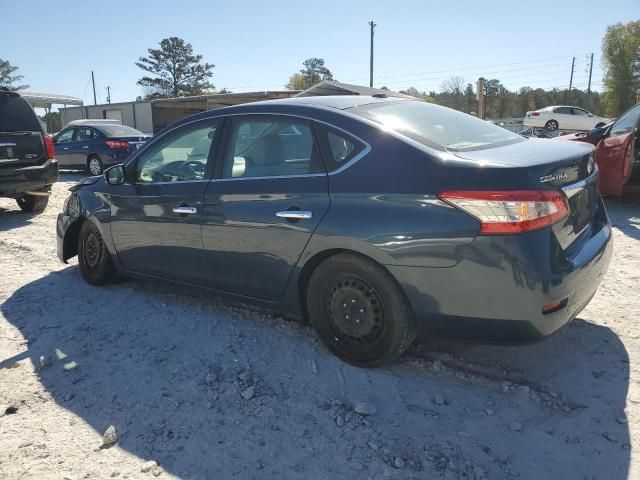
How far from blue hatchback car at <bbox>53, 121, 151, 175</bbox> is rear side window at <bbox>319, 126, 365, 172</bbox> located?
12293mm

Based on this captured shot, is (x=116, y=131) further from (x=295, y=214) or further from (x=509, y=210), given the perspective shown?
(x=509, y=210)

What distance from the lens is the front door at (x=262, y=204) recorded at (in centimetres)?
314

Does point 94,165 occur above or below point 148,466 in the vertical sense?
above

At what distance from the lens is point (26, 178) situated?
25.9ft

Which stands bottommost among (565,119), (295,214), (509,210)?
(295,214)

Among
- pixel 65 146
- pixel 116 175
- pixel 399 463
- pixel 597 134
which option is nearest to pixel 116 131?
pixel 65 146

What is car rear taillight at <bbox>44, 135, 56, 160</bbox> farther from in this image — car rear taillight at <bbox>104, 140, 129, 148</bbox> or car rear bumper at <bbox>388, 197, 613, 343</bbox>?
car rear bumper at <bbox>388, 197, 613, 343</bbox>

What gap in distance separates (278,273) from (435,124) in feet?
4.56

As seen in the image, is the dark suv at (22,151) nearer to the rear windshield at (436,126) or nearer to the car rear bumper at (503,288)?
the rear windshield at (436,126)

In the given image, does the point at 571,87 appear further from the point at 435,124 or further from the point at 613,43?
the point at 435,124

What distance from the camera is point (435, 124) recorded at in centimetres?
329

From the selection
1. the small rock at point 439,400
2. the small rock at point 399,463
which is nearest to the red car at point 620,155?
the small rock at point 439,400

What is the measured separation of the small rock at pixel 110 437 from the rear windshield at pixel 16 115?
6.82 meters

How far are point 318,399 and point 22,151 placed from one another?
23.7 ft
